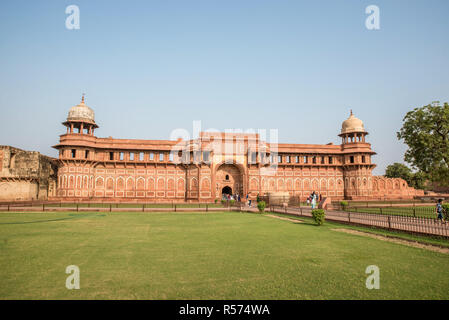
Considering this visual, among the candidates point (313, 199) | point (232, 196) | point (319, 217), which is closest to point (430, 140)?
point (313, 199)

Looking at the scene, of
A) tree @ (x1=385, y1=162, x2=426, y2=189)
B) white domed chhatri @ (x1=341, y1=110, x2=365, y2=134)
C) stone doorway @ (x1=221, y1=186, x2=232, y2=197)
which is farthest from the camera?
tree @ (x1=385, y1=162, x2=426, y2=189)

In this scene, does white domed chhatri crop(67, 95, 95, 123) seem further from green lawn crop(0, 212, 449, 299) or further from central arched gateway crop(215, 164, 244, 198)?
green lawn crop(0, 212, 449, 299)

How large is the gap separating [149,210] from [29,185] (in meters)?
19.4

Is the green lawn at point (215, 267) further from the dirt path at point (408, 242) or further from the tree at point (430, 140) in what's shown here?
the tree at point (430, 140)

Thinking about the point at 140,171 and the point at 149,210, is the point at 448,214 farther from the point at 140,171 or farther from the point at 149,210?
the point at 140,171

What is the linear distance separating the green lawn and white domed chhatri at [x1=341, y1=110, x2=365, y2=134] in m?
32.0

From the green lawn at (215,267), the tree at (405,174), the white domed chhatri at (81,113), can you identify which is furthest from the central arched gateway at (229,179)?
the tree at (405,174)

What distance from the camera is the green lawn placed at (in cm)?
434

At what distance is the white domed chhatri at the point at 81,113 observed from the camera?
1246 inches

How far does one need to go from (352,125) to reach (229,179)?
62.9ft

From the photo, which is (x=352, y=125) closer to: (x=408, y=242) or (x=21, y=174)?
(x=408, y=242)

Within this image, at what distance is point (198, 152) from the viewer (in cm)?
3291

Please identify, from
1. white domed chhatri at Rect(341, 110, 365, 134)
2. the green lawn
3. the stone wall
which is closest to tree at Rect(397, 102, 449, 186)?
white domed chhatri at Rect(341, 110, 365, 134)
